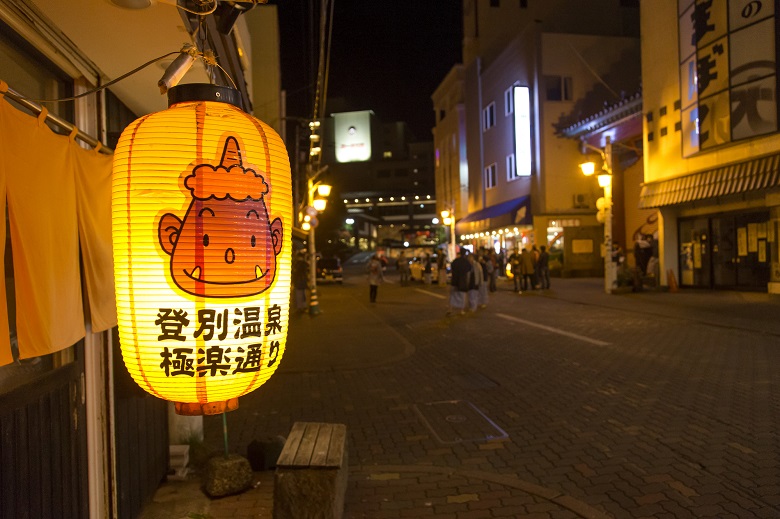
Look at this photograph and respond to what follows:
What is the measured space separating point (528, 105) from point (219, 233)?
105ft

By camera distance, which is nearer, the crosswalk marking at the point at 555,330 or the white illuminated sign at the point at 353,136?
the crosswalk marking at the point at 555,330

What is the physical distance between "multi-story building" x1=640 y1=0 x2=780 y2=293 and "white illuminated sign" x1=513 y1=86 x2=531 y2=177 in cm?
1045

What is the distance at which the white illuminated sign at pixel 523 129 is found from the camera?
32.5m

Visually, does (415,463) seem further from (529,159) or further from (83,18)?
(529,159)

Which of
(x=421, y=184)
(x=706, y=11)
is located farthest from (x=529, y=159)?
(x=421, y=184)

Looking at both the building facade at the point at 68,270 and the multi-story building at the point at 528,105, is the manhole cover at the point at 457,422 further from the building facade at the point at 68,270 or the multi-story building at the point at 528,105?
the multi-story building at the point at 528,105

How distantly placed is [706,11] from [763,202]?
6117 mm

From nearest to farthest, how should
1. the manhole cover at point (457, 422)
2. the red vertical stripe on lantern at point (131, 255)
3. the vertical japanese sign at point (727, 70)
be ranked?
the red vertical stripe on lantern at point (131, 255) < the manhole cover at point (457, 422) < the vertical japanese sign at point (727, 70)

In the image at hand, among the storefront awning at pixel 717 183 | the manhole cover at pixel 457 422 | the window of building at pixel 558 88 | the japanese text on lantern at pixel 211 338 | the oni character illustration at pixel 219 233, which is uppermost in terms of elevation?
the window of building at pixel 558 88

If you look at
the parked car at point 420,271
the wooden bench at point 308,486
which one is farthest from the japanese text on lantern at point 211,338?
the parked car at point 420,271

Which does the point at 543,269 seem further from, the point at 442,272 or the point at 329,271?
the point at 329,271

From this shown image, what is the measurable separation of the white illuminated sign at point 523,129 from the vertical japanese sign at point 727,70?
43.2 feet

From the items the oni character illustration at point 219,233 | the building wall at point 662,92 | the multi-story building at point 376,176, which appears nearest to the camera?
the oni character illustration at point 219,233

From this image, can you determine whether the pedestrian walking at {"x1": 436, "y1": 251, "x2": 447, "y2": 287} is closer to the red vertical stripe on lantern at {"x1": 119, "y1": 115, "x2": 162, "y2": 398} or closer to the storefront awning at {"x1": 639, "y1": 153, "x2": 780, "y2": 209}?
the storefront awning at {"x1": 639, "y1": 153, "x2": 780, "y2": 209}
